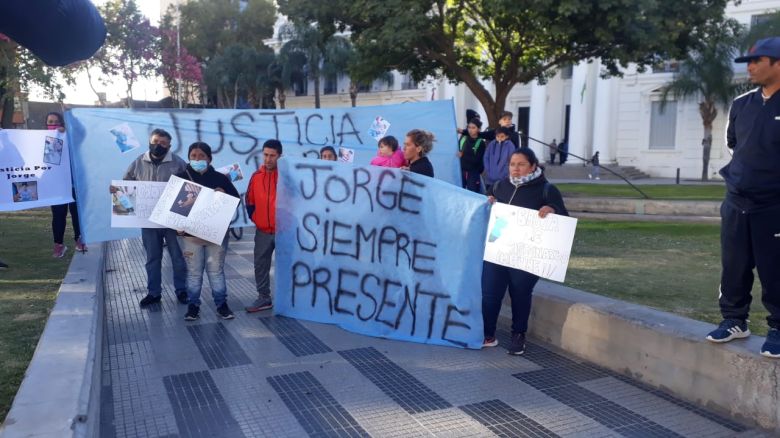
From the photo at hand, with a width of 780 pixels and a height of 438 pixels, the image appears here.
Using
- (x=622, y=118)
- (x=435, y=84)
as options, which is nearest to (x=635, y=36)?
(x=622, y=118)

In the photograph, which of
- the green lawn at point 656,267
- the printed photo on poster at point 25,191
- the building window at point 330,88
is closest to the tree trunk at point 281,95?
the building window at point 330,88

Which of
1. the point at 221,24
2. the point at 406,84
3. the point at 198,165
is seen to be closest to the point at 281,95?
the point at 221,24

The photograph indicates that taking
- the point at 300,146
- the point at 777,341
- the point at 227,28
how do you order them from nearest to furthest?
the point at 777,341 → the point at 300,146 → the point at 227,28

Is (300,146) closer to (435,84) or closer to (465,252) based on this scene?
(465,252)

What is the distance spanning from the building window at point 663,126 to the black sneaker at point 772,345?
115 ft

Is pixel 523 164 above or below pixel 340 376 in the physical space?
above

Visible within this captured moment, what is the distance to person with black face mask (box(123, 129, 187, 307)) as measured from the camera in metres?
6.46

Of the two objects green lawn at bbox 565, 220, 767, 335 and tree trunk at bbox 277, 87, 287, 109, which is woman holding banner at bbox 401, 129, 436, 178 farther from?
tree trunk at bbox 277, 87, 287, 109

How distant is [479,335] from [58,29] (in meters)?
4.32

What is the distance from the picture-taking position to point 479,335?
5.51 m

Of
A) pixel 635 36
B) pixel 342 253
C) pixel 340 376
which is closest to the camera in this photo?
pixel 340 376

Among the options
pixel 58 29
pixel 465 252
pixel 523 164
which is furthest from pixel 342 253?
pixel 58 29

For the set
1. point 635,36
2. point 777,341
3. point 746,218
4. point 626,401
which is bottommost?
point 626,401

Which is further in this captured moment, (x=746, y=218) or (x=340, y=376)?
(x=340, y=376)
